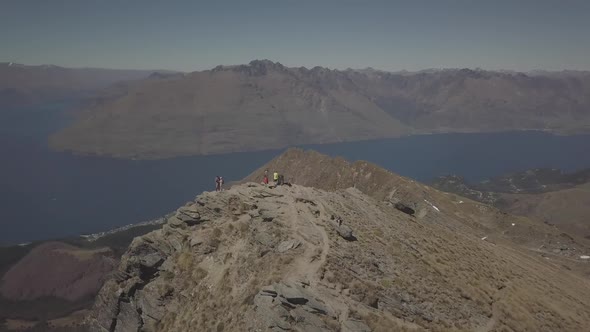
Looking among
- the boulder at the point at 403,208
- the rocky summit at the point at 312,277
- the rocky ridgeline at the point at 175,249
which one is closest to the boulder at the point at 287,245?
the rocky ridgeline at the point at 175,249

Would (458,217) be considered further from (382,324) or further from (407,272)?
(382,324)

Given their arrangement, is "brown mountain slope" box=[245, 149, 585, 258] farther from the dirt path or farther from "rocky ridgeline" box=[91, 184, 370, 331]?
"rocky ridgeline" box=[91, 184, 370, 331]

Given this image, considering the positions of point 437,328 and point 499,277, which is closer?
point 437,328

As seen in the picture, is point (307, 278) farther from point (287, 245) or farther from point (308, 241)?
point (308, 241)

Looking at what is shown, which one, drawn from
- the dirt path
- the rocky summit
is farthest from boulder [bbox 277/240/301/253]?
the dirt path

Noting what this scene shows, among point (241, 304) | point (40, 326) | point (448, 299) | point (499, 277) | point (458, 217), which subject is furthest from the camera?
point (40, 326)

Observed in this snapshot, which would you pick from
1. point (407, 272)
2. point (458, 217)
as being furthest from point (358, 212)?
point (458, 217)

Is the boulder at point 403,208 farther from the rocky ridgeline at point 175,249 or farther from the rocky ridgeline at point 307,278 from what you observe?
the rocky ridgeline at point 175,249
